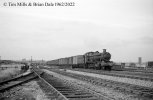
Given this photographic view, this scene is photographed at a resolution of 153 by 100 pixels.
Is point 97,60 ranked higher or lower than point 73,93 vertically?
higher

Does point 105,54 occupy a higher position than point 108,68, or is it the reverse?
point 105,54

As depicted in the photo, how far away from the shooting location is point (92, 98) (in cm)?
820

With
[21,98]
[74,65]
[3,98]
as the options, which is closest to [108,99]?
[21,98]

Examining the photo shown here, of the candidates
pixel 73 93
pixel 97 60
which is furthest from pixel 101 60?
pixel 73 93

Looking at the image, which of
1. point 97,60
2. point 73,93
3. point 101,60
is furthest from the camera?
point 97,60

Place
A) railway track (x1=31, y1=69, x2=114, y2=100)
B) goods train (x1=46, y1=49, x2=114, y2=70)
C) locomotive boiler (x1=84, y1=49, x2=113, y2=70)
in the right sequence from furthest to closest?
goods train (x1=46, y1=49, x2=114, y2=70) < locomotive boiler (x1=84, y1=49, x2=113, y2=70) < railway track (x1=31, y1=69, x2=114, y2=100)

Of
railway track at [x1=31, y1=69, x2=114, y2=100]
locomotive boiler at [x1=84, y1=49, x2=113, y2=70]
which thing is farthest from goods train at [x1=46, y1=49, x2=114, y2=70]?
railway track at [x1=31, y1=69, x2=114, y2=100]

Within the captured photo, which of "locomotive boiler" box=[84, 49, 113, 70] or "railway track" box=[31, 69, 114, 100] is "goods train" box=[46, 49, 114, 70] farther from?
"railway track" box=[31, 69, 114, 100]

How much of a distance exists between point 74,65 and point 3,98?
1497 inches

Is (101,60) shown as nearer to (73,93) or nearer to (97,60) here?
(97,60)

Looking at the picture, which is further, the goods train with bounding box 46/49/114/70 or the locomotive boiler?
the goods train with bounding box 46/49/114/70

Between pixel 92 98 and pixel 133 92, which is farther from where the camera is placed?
pixel 133 92

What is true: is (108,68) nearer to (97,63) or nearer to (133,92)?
(97,63)

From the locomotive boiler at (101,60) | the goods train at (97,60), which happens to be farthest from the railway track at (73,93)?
the goods train at (97,60)
